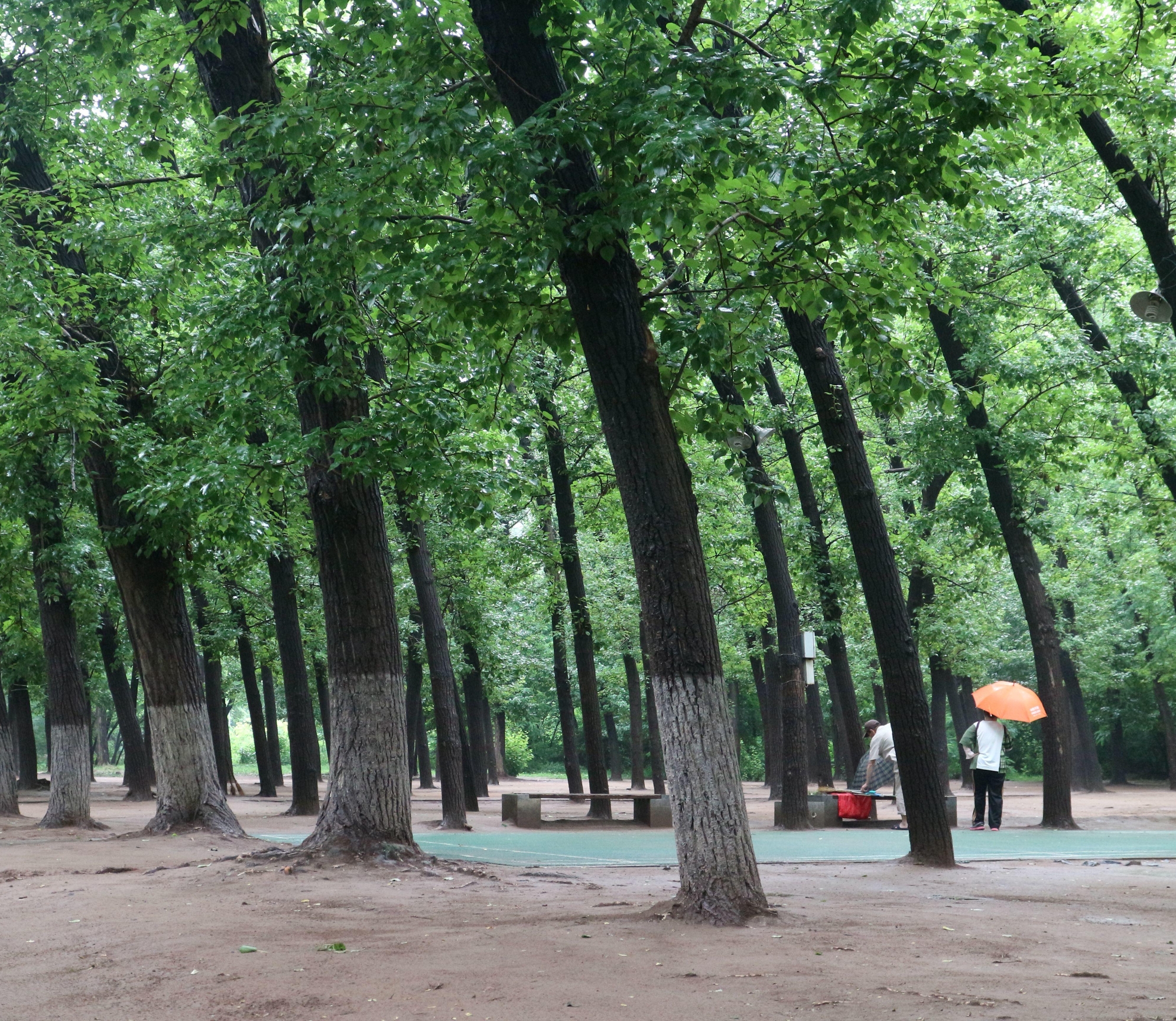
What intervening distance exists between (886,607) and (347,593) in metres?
5.31

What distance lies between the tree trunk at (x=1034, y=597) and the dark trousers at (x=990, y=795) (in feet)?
2.30

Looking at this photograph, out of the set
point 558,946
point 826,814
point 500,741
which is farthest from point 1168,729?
point 558,946

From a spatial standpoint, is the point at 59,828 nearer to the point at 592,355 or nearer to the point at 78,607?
the point at 78,607

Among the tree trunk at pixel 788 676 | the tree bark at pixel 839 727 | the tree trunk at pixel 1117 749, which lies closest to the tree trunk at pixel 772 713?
the tree bark at pixel 839 727

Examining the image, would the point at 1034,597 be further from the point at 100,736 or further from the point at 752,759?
the point at 100,736

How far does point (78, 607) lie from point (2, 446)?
5.74 meters

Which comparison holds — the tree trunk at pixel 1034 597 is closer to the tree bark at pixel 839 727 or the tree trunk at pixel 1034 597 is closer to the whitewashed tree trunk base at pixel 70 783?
the tree bark at pixel 839 727

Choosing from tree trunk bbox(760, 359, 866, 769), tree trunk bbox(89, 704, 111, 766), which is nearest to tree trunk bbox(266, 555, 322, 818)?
tree trunk bbox(760, 359, 866, 769)

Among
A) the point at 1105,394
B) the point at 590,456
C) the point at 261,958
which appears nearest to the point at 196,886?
the point at 261,958

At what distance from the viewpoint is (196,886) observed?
943 centimetres

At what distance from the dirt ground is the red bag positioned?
7095mm

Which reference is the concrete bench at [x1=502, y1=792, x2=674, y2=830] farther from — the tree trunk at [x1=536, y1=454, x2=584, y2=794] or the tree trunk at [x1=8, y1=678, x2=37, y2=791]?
the tree trunk at [x1=8, y1=678, x2=37, y2=791]

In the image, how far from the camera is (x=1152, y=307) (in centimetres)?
990

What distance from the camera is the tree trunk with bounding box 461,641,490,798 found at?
2917 cm
